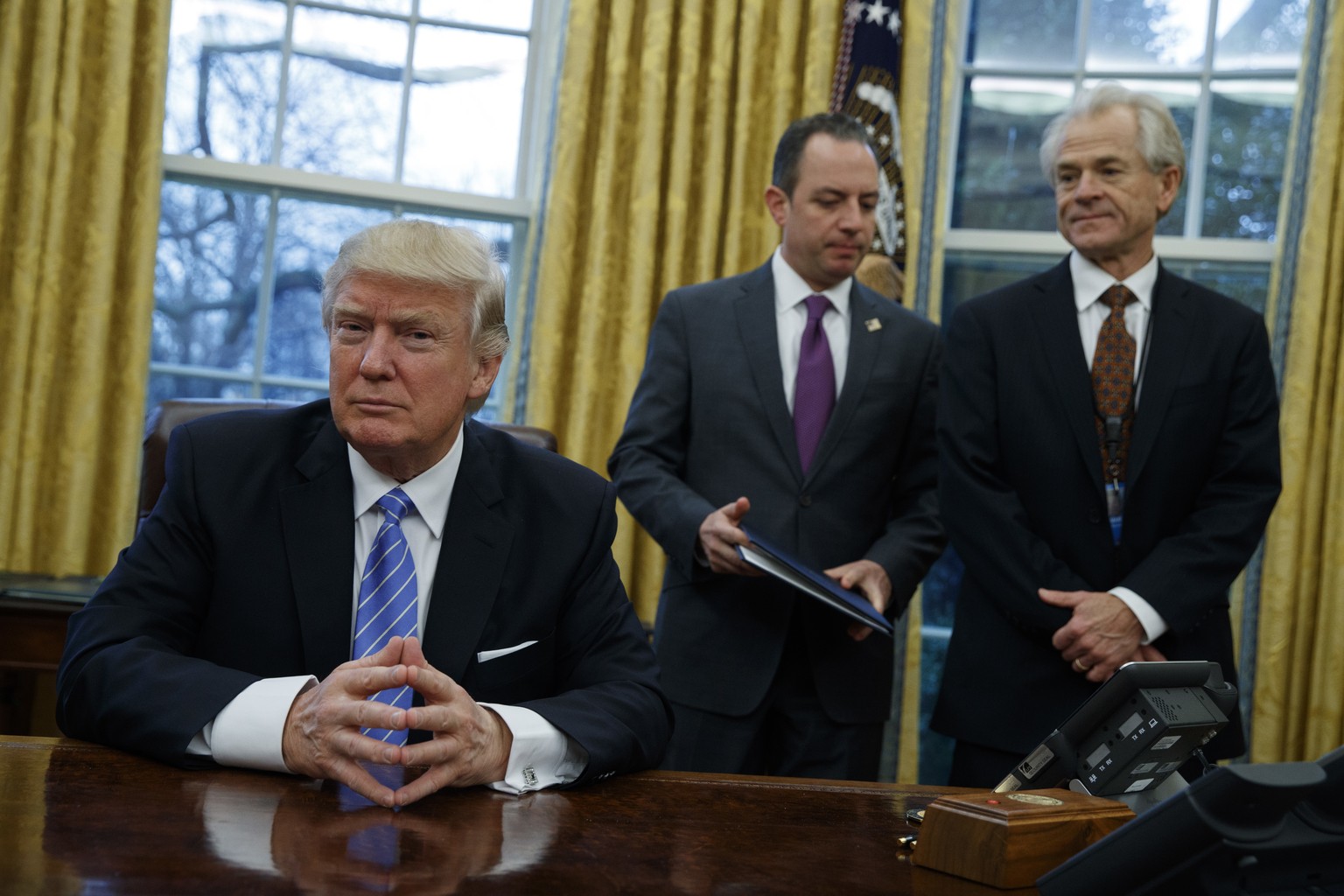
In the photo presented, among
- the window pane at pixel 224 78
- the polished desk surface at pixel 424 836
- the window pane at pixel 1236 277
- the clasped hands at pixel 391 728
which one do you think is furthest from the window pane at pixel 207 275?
the window pane at pixel 1236 277

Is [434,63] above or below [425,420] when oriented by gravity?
above

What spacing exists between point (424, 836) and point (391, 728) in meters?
0.16

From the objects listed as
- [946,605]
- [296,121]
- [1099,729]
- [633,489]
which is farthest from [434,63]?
[1099,729]

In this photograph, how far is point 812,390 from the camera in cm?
279

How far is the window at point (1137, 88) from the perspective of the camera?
4.35 meters

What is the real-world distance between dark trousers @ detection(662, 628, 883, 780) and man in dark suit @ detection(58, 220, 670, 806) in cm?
85

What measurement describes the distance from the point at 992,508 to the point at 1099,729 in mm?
1073

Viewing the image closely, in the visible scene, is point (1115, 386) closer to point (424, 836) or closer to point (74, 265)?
point (424, 836)

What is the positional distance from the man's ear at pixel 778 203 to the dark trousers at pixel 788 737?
98cm

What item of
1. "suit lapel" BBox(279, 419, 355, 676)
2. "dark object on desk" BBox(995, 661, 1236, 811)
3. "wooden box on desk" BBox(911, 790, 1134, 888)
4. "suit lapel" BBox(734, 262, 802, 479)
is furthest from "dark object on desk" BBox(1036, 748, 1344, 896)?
"suit lapel" BBox(734, 262, 802, 479)

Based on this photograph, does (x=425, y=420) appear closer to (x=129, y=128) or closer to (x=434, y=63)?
(x=129, y=128)

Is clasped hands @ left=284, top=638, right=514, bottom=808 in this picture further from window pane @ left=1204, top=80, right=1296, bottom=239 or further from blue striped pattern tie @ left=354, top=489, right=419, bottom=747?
window pane @ left=1204, top=80, right=1296, bottom=239

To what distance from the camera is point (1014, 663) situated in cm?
249

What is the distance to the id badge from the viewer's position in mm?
2496
